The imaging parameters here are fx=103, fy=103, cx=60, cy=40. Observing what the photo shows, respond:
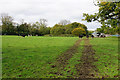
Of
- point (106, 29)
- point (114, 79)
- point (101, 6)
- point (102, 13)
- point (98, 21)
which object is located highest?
point (101, 6)

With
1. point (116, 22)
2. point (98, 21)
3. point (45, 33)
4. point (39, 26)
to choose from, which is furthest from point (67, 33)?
point (116, 22)

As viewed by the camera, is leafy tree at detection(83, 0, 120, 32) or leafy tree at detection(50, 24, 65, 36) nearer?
leafy tree at detection(83, 0, 120, 32)

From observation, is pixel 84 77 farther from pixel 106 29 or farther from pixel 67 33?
pixel 67 33

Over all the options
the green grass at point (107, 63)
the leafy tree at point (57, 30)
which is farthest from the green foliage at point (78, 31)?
the green grass at point (107, 63)

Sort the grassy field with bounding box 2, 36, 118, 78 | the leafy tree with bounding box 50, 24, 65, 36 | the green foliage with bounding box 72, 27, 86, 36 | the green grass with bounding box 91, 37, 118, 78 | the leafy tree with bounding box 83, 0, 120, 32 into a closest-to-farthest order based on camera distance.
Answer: the grassy field with bounding box 2, 36, 118, 78 < the green grass with bounding box 91, 37, 118, 78 < the leafy tree with bounding box 83, 0, 120, 32 < the green foliage with bounding box 72, 27, 86, 36 < the leafy tree with bounding box 50, 24, 65, 36

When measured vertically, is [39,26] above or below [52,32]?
above

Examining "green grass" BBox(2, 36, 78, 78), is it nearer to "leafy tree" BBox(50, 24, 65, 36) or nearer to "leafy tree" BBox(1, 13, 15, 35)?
"leafy tree" BBox(50, 24, 65, 36)

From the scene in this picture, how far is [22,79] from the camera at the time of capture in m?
4.25

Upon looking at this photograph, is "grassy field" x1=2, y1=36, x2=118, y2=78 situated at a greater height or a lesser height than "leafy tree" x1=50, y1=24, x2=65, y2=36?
lesser

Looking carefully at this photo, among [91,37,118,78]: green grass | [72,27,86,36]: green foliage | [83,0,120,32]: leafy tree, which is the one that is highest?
[83,0,120,32]: leafy tree

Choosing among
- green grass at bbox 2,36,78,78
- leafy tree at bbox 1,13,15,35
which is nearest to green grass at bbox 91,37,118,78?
green grass at bbox 2,36,78,78

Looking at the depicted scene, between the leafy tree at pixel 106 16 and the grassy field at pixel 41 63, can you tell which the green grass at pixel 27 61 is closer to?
the grassy field at pixel 41 63

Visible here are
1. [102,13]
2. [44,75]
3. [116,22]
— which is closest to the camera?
[44,75]

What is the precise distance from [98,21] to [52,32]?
1112 inches
